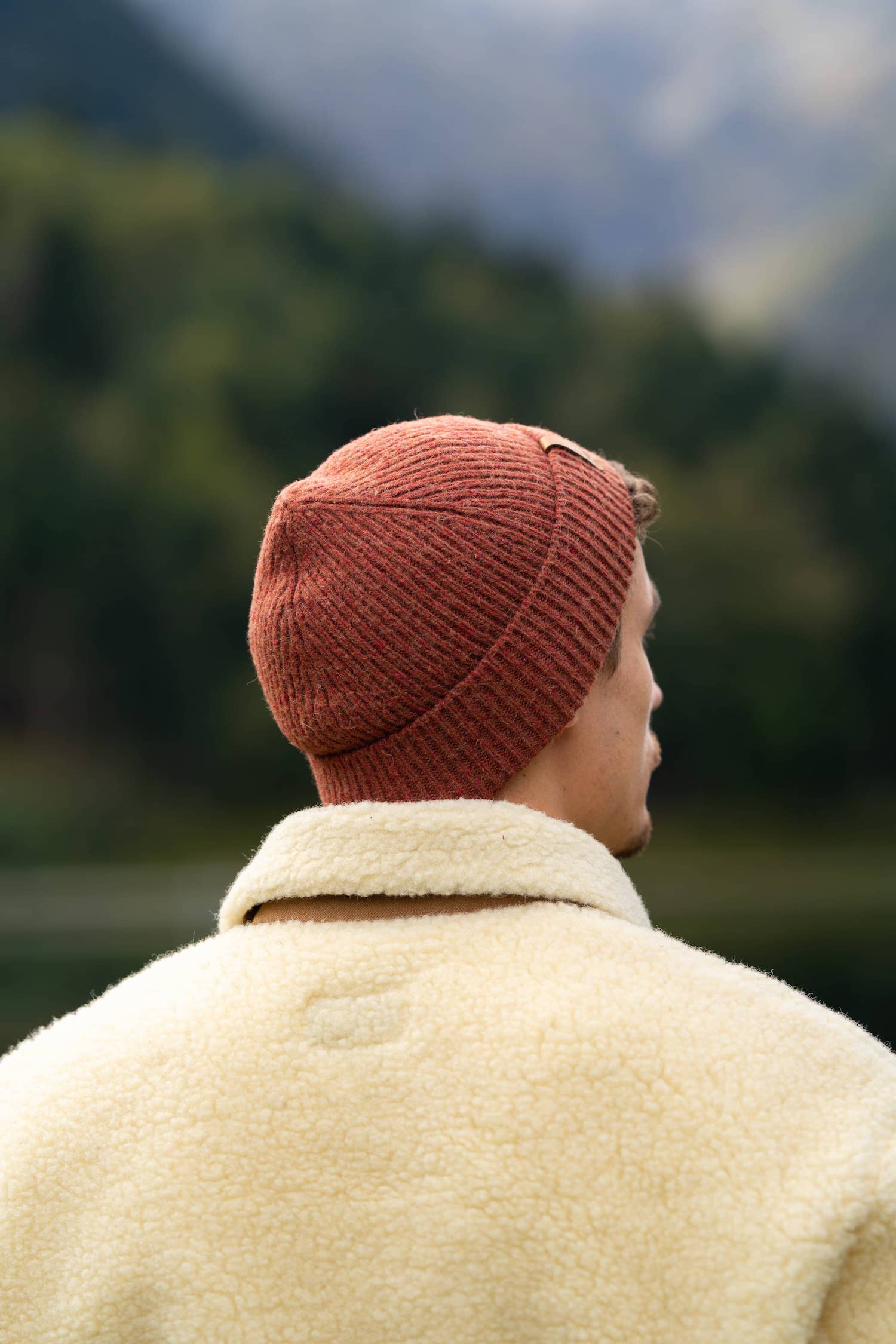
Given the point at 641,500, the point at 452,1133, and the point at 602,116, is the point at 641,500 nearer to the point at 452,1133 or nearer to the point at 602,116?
the point at 452,1133

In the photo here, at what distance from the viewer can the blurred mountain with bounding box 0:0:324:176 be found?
1810 inches

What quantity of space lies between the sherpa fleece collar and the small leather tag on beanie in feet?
1.01

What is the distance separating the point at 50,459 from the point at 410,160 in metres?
15.6

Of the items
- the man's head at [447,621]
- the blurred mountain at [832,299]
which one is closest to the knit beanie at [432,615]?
the man's head at [447,621]

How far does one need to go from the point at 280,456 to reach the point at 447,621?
38.2 m

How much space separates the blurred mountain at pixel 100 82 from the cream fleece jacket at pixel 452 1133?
4701 cm

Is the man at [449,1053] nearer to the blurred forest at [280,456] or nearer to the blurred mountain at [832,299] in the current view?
the blurred forest at [280,456]

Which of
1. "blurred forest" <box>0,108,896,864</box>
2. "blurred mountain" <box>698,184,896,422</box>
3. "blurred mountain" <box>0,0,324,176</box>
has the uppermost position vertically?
"blurred mountain" <box>0,0,324,176</box>

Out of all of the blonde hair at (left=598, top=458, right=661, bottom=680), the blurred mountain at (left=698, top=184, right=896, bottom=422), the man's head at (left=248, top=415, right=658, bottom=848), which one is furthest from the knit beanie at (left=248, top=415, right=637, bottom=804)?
the blurred mountain at (left=698, top=184, right=896, bottom=422)

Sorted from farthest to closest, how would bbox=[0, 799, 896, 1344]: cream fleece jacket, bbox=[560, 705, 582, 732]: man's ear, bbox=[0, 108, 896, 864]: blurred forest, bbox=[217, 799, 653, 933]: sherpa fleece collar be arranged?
bbox=[0, 108, 896, 864]: blurred forest < bbox=[560, 705, 582, 732]: man's ear < bbox=[217, 799, 653, 933]: sherpa fleece collar < bbox=[0, 799, 896, 1344]: cream fleece jacket

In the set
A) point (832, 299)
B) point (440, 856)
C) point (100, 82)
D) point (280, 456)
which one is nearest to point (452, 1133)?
point (440, 856)

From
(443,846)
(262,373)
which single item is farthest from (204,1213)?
(262,373)

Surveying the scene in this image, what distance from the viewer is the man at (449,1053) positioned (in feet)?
3.46

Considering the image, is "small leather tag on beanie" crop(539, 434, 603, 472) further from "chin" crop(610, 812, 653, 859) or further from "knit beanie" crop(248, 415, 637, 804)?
"chin" crop(610, 812, 653, 859)
